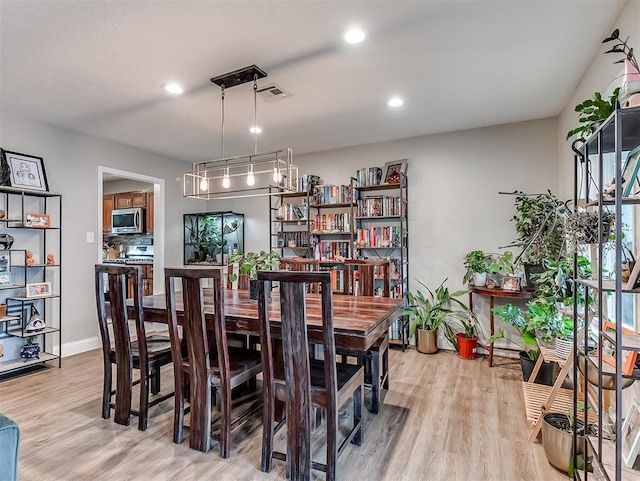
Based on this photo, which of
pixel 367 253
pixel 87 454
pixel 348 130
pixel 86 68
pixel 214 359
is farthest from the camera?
pixel 367 253

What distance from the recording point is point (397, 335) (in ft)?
13.5

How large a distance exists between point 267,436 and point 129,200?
531cm

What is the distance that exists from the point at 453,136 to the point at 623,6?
2143 millimetres

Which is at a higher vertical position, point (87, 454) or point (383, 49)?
point (383, 49)

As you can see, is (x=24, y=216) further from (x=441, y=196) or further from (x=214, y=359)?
(x=441, y=196)

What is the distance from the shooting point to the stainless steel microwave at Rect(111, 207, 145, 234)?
5.68 meters

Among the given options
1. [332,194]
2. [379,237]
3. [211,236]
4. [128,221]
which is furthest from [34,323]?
[379,237]

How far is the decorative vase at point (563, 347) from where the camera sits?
6.98 ft

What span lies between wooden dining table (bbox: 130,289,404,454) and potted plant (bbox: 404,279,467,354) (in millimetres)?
1382

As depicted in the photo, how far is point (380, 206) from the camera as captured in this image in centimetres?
423

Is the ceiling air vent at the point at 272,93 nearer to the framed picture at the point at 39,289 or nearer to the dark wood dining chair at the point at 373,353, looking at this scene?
the dark wood dining chair at the point at 373,353

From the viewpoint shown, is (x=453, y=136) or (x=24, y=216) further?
(x=453, y=136)

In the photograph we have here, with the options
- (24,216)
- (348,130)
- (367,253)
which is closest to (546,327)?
(367,253)

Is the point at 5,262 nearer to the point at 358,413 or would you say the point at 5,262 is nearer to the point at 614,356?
the point at 358,413
